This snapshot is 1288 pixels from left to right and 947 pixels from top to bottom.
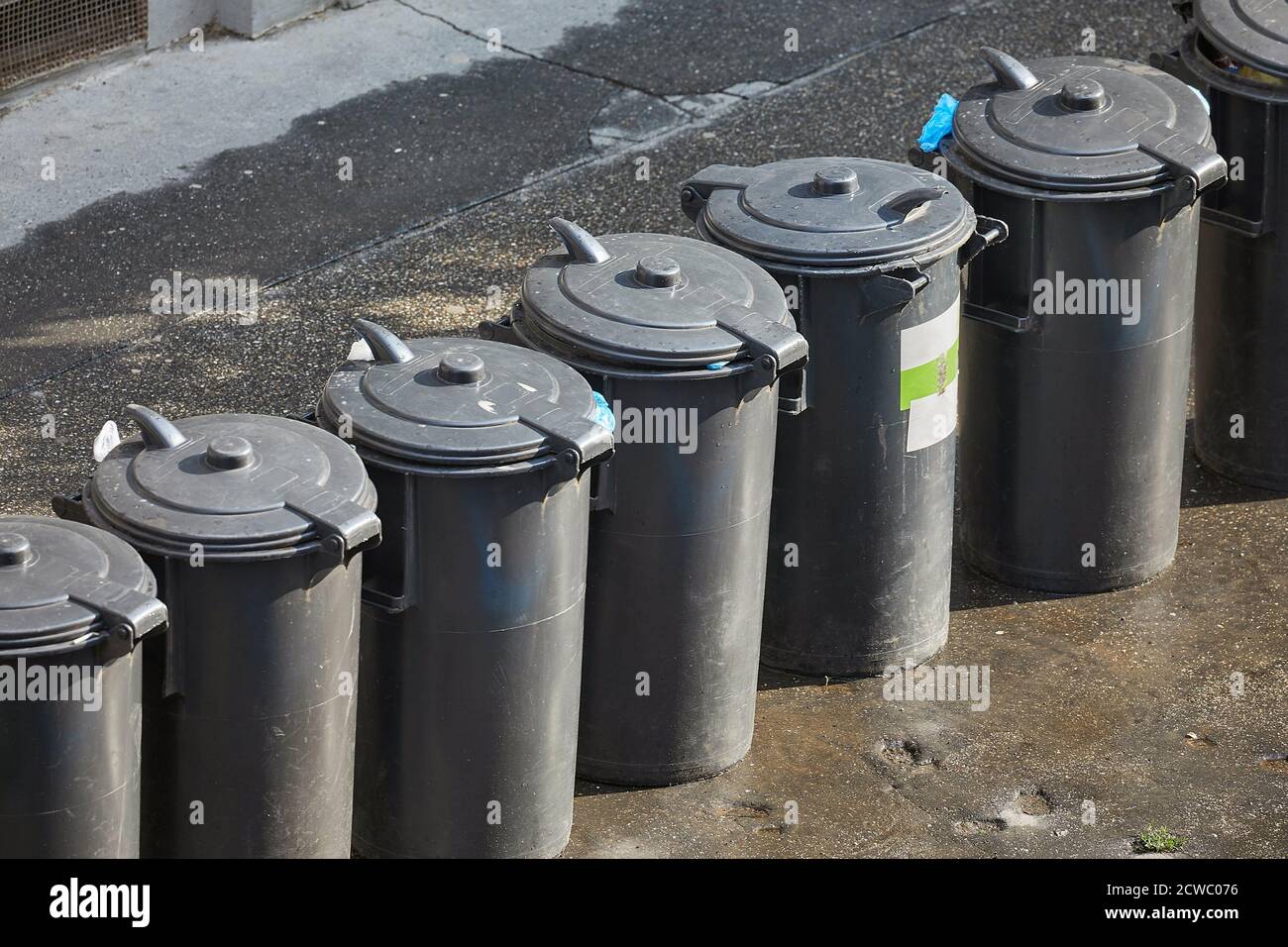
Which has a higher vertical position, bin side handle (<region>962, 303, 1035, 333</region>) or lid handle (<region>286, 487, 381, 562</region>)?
lid handle (<region>286, 487, 381, 562</region>)

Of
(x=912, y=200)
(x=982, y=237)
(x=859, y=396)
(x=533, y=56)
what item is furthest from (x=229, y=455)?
(x=533, y=56)

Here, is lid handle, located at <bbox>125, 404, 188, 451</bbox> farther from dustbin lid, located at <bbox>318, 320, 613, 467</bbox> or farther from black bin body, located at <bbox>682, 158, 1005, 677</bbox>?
black bin body, located at <bbox>682, 158, 1005, 677</bbox>

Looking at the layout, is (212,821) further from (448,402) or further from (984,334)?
(984,334)

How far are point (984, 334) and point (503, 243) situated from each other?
2423 mm

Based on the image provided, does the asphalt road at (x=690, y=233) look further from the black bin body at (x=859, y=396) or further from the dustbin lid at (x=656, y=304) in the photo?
the dustbin lid at (x=656, y=304)

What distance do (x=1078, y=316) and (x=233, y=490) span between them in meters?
2.64

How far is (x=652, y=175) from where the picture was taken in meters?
8.26

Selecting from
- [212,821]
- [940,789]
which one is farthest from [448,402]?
[940,789]

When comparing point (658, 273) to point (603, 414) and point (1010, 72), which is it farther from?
point (1010, 72)

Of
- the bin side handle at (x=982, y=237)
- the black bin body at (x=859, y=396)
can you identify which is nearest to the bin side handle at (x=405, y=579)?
the black bin body at (x=859, y=396)

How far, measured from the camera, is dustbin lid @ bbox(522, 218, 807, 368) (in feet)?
15.6

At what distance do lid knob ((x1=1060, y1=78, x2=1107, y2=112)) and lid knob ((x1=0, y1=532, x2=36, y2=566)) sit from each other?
3207 mm

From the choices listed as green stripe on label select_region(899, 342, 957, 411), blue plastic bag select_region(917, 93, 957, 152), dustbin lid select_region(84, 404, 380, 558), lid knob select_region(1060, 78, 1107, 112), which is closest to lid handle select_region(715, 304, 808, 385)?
green stripe on label select_region(899, 342, 957, 411)
